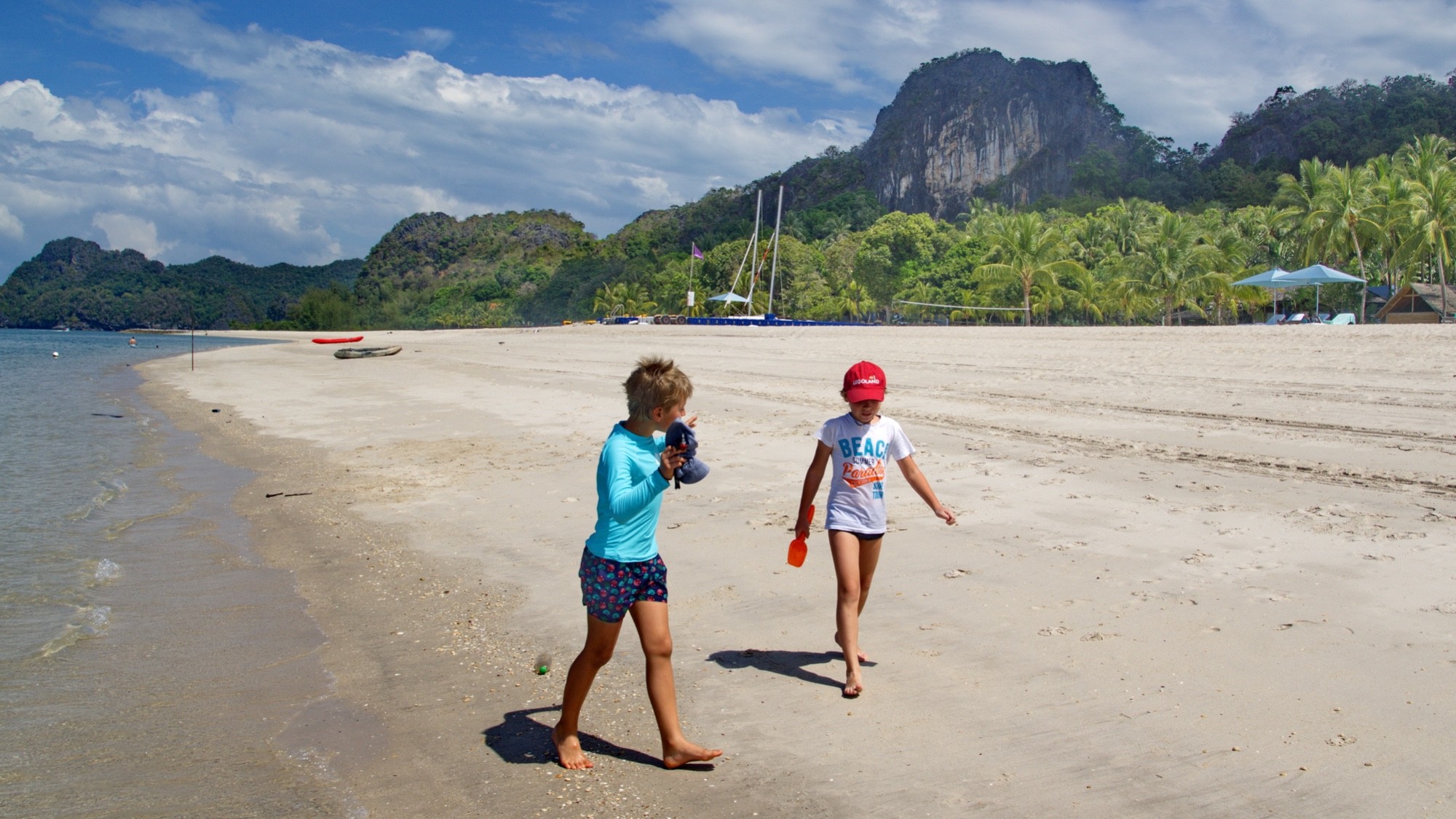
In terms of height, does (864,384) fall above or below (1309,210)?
below

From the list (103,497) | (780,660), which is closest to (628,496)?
(780,660)

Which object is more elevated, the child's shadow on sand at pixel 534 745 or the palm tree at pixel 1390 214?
the palm tree at pixel 1390 214

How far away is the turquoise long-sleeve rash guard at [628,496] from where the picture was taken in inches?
125

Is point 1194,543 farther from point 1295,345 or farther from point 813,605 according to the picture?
point 1295,345

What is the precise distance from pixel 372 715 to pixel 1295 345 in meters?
16.0

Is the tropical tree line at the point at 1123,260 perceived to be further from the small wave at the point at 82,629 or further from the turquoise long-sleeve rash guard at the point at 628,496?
the small wave at the point at 82,629

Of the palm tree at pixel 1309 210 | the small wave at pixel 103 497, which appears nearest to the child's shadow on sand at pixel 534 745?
the small wave at pixel 103 497

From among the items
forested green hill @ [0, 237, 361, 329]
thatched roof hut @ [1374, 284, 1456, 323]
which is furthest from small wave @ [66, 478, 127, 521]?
forested green hill @ [0, 237, 361, 329]

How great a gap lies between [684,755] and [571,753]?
412mm

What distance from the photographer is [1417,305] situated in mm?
34781

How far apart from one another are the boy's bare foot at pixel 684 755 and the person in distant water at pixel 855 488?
0.79 metres

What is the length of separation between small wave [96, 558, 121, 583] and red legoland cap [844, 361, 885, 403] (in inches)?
215

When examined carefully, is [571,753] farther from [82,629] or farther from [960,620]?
[82,629]

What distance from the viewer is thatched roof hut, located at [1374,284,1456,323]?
109 feet
